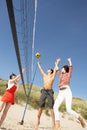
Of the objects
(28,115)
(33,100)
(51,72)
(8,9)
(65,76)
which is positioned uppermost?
(33,100)

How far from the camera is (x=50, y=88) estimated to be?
962cm

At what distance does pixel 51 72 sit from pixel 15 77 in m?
1.08

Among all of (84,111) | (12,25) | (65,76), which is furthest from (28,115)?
(12,25)

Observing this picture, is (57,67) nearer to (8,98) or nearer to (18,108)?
(8,98)

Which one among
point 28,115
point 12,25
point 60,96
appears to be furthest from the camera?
point 28,115

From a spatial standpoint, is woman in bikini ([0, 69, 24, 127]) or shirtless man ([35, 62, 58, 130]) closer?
woman in bikini ([0, 69, 24, 127])

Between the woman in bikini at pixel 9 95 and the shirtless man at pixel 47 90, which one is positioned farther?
the shirtless man at pixel 47 90

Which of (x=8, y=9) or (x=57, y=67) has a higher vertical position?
(x=57, y=67)

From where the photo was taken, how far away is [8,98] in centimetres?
903

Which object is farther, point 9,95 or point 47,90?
point 47,90

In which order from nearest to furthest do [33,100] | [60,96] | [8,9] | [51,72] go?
[8,9], [60,96], [51,72], [33,100]

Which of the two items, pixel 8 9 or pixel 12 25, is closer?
pixel 8 9

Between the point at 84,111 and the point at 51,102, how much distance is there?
13.6 meters

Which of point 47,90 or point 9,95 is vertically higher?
point 47,90
